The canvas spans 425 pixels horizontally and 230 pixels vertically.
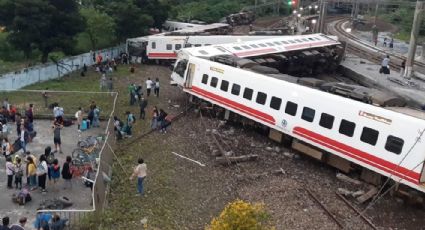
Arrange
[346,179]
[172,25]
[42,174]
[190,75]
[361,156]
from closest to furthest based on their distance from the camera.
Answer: [42,174] < [361,156] < [346,179] < [190,75] < [172,25]

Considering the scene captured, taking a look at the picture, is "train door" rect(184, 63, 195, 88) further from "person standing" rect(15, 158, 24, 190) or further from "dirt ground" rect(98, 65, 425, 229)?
"person standing" rect(15, 158, 24, 190)

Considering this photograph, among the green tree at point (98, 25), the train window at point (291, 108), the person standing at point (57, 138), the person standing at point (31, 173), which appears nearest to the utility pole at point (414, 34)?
the train window at point (291, 108)

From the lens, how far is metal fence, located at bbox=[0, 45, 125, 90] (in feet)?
92.9

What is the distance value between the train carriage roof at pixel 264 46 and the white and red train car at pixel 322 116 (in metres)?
0.70

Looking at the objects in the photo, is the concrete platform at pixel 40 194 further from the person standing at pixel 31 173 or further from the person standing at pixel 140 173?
the person standing at pixel 140 173

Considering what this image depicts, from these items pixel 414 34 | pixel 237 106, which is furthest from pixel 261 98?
pixel 414 34

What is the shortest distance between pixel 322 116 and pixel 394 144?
324 centimetres

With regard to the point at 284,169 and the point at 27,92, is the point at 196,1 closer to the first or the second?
the point at 27,92

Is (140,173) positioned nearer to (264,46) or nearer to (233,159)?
(233,159)

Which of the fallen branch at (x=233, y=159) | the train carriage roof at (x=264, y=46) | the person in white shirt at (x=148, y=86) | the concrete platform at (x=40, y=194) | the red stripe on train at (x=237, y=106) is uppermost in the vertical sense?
the train carriage roof at (x=264, y=46)

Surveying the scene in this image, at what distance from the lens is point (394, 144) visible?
16203 mm

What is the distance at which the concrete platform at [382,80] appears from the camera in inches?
1131

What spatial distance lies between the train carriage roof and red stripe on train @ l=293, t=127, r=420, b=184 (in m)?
9.76

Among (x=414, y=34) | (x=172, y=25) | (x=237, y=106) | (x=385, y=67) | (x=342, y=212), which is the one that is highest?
(x=414, y=34)
